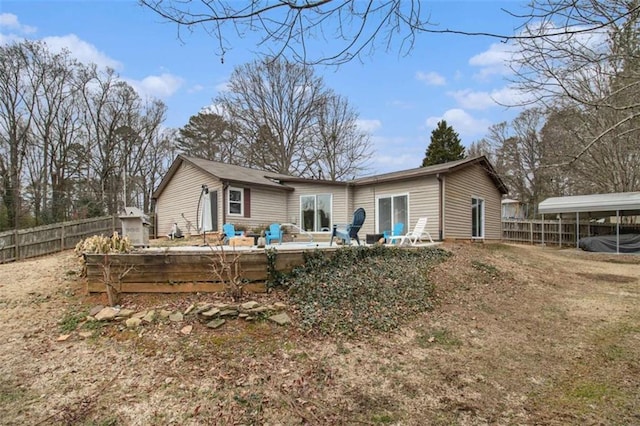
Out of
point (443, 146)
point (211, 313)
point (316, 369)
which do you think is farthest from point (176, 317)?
point (443, 146)

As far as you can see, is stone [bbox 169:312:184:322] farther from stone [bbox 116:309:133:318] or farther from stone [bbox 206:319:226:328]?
stone [bbox 116:309:133:318]

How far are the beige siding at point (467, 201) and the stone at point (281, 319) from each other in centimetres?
871

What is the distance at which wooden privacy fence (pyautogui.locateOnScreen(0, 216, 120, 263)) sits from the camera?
380 inches

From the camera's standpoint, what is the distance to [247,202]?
1387cm

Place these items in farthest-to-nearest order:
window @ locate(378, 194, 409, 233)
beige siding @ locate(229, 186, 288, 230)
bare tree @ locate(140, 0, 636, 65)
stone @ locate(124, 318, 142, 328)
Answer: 1. beige siding @ locate(229, 186, 288, 230)
2. window @ locate(378, 194, 409, 233)
3. stone @ locate(124, 318, 142, 328)
4. bare tree @ locate(140, 0, 636, 65)

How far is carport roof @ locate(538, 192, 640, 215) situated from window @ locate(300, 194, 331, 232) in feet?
37.4

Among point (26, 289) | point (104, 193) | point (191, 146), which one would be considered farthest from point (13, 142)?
point (26, 289)

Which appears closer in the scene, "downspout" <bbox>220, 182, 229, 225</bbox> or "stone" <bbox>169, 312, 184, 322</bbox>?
"stone" <bbox>169, 312, 184, 322</bbox>

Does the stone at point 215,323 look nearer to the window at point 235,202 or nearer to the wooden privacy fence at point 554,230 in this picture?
the window at point 235,202

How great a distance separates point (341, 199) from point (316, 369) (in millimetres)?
11127

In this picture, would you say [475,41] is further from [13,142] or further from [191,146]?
[191,146]

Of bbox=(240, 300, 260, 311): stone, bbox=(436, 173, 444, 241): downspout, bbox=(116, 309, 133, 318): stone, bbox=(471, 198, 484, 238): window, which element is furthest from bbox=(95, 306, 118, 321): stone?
bbox=(471, 198, 484, 238): window

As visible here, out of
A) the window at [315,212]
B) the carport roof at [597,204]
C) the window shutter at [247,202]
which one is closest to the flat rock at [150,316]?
the window shutter at [247,202]

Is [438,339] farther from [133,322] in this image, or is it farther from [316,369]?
[133,322]
